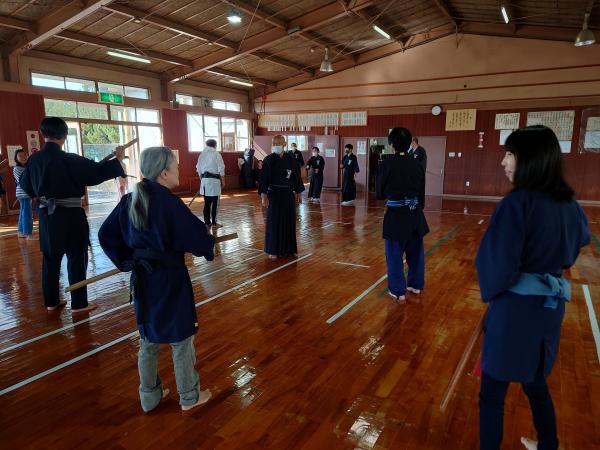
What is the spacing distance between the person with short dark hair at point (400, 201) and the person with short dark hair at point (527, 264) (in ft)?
6.46

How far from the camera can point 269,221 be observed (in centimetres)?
518

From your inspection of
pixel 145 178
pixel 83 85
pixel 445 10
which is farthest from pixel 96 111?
pixel 145 178

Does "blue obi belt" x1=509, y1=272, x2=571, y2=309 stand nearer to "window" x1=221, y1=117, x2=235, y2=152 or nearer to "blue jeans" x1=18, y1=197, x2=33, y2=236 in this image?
"blue jeans" x1=18, y1=197, x2=33, y2=236

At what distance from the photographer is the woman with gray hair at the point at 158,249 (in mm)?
1837

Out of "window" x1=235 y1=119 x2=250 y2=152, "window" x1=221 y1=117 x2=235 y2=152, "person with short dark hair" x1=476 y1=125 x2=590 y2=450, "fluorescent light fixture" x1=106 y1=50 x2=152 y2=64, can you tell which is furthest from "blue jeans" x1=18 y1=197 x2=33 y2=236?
"window" x1=235 y1=119 x2=250 y2=152

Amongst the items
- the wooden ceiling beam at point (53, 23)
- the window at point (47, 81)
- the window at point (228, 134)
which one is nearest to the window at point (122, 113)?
the window at point (47, 81)

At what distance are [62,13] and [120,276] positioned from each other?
600 centimetres

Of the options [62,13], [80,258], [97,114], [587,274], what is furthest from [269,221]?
[97,114]

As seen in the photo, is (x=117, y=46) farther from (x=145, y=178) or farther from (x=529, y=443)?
(x=529, y=443)

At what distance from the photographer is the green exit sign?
34.4 ft

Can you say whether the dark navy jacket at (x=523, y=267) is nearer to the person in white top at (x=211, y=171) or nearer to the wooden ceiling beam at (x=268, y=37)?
the person in white top at (x=211, y=171)

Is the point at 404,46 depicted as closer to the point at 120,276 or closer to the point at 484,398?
the point at 120,276

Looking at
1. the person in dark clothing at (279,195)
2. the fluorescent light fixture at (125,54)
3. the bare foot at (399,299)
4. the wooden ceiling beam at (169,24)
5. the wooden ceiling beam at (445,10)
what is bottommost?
the bare foot at (399,299)

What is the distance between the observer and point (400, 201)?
3.58 metres
